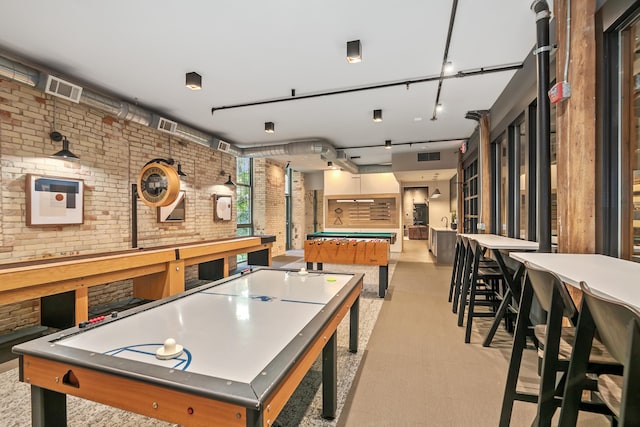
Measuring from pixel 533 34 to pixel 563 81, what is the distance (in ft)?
3.66

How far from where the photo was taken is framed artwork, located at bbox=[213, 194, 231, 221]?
7.08 m

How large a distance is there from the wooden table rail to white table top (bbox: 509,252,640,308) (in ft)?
13.5

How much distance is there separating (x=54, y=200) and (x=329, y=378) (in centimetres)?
424

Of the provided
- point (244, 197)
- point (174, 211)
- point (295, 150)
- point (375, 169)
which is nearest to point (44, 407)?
point (174, 211)

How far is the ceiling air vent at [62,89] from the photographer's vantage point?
350 centimetres

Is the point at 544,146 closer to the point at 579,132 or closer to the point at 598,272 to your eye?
the point at 579,132

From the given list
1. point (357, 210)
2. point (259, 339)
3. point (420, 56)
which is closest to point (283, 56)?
point (420, 56)

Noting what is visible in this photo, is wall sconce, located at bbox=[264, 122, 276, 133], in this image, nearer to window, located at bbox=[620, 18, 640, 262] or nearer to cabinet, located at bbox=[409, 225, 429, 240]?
window, located at bbox=[620, 18, 640, 262]

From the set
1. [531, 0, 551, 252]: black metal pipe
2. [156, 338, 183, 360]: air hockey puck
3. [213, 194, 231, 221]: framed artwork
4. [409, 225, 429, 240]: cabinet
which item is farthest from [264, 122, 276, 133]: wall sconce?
[409, 225, 429, 240]: cabinet

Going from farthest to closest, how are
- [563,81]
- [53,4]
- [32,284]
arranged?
1. [32,284]
2. [53,4]
3. [563,81]

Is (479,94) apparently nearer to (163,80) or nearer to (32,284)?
(163,80)

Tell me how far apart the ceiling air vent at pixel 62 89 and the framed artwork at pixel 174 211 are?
2.26 meters

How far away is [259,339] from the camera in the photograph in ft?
4.87

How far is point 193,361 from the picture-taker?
125 centimetres
